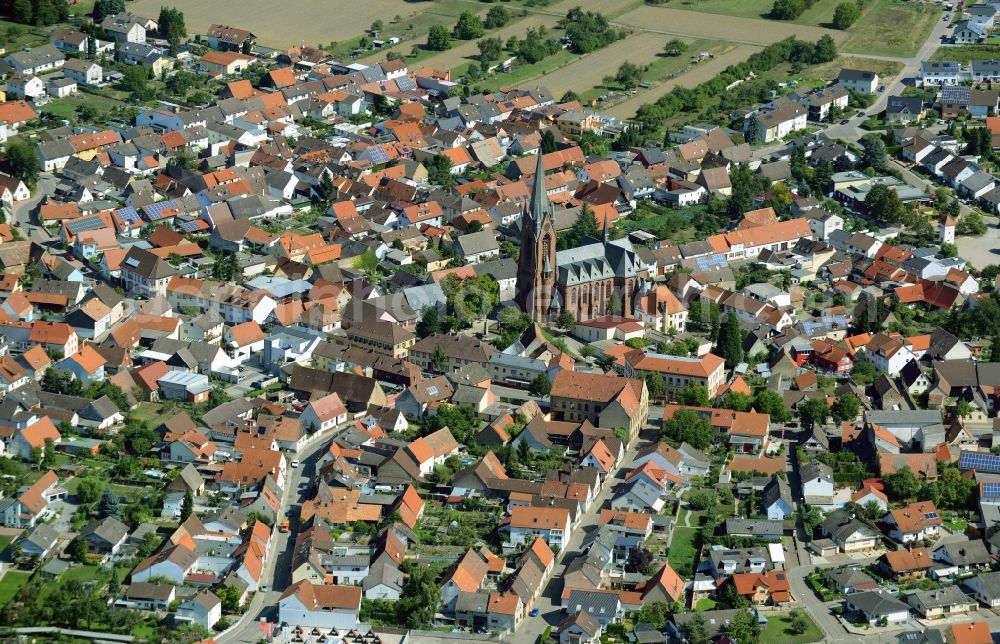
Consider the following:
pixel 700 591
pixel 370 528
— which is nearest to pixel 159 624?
pixel 370 528

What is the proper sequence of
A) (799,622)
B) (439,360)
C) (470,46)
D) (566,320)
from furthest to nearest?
(470,46)
(566,320)
(439,360)
(799,622)

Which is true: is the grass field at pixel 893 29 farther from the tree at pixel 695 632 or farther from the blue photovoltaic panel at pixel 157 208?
the tree at pixel 695 632

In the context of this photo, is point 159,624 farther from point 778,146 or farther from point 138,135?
point 778,146

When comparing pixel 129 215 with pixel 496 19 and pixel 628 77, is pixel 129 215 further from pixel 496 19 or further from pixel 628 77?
pixel 496 19

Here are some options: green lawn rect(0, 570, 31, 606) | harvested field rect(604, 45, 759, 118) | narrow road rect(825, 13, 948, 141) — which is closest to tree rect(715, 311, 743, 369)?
green lawn rect(0, 570, 31, 606)

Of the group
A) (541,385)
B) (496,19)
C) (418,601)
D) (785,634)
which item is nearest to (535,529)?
(418,601)

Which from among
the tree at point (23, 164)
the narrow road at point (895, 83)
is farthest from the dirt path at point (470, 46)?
the tree at point (23, 164)
